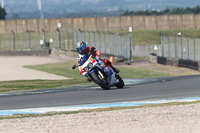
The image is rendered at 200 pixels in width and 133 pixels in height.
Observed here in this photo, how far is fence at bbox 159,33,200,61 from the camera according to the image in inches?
1341

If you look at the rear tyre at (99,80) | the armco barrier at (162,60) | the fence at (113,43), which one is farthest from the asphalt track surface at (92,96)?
the fence at (113,43)

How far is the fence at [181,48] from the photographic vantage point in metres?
34.1

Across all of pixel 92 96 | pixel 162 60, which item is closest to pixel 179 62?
pixel 162 60

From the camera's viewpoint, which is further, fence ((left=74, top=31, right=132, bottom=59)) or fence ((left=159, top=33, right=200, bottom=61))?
fence ((left=74, top=31, right=132, bottom=59))

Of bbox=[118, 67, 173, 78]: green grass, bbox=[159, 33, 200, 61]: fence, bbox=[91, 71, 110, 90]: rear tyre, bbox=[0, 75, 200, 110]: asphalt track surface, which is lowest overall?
bbox=[118, 67, 173, 78]: green grass

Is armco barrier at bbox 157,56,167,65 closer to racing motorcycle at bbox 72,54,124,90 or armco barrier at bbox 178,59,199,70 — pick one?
armco barrier at bbox 178,59,199,70

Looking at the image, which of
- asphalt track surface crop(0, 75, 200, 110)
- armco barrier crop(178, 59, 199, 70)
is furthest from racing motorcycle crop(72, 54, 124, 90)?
armco barrier crop(178, 59, 199, 70)

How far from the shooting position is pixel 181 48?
35844mm

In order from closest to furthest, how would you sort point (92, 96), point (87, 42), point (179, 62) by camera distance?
point (92, 96)
point (179, 62)
point (87, 42)

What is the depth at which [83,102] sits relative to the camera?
44.1 feet

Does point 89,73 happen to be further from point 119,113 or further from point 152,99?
point 119,113

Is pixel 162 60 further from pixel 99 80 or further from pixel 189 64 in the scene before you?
pixel 99 80

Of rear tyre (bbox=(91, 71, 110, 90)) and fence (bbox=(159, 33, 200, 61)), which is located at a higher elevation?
fence (bbox=(159, 33, 200, 61))

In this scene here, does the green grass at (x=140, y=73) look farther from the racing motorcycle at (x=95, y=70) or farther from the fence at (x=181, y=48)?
the racing motorcycle at (x=95, y=70)
